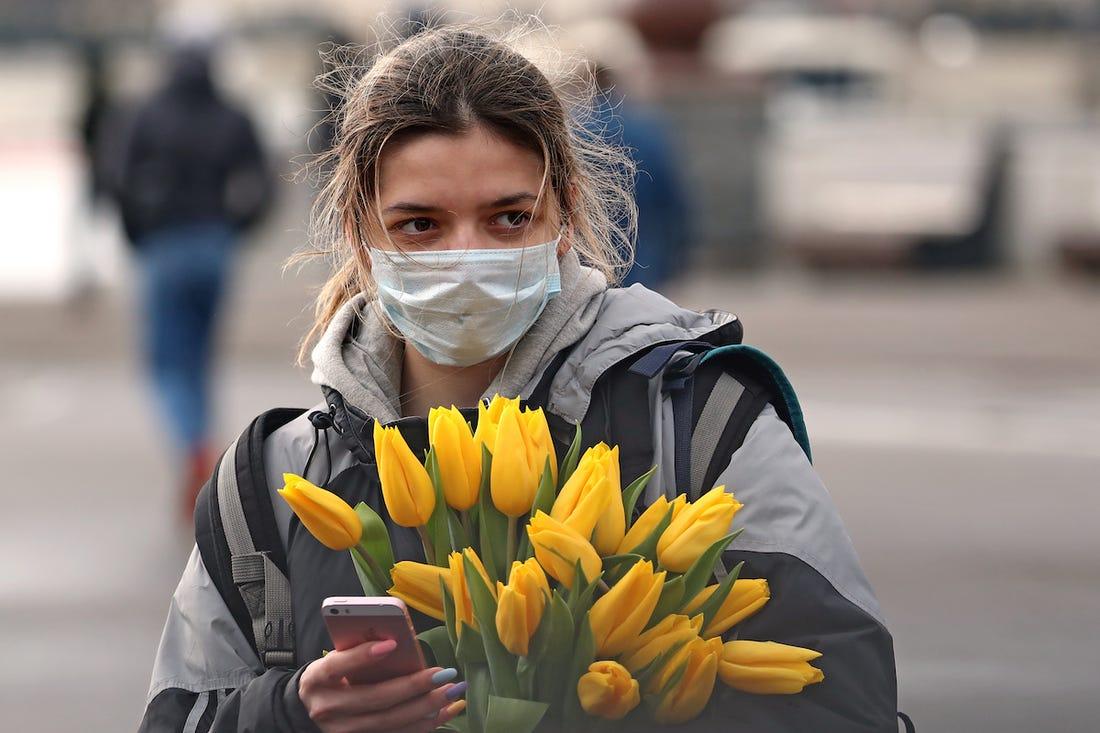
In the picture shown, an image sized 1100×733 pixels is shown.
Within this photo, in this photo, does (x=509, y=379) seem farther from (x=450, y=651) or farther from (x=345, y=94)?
(x=345, y=94)

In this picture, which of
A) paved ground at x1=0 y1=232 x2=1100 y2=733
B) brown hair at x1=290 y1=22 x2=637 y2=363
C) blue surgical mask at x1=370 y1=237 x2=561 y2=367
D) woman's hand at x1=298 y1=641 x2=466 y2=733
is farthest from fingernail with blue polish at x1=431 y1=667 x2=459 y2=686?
paved ground at x1=0 y1=232 x2=1100 y2=733

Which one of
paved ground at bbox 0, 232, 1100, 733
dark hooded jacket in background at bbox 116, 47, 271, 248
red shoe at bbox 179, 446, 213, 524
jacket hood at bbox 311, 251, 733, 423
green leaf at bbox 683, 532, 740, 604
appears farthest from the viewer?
red shoe at bbox 179, 446, 213, 524

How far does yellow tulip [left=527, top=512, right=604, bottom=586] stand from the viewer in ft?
6.30

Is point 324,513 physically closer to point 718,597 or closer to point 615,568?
point 615,568

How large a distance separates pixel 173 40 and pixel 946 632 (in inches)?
157

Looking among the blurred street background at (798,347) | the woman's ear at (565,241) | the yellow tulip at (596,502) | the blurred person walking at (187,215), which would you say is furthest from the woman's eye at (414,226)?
the blurred person walking at (187,215)

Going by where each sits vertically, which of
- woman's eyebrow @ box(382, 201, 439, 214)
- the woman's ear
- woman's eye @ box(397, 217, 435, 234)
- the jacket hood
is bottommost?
the jacket hood

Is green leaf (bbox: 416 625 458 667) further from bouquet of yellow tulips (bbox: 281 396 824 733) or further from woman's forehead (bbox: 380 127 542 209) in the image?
woman's forehead (bbox: 380 127 542 209)

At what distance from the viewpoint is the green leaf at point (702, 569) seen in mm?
1948

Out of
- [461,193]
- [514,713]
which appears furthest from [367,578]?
[461,193]

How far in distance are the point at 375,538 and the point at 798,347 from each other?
34.5 feet

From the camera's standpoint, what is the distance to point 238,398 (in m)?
10.9

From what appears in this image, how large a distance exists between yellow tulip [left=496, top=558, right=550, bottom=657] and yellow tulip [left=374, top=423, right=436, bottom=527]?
156 mm

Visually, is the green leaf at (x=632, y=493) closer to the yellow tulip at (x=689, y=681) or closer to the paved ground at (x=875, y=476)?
the yellow tulip at (x=689, y=681)
